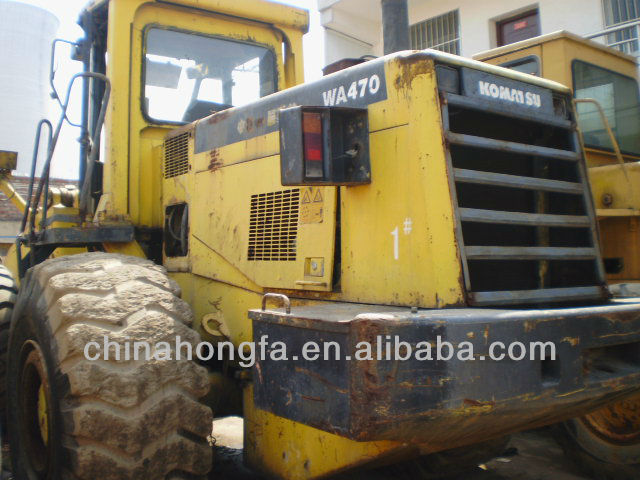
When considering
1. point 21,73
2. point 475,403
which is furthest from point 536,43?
point 21,73

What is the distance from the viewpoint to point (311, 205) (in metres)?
3.02

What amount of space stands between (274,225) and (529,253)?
121 centimetres

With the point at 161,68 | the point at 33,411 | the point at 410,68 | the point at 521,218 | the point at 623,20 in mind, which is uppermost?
the point at 623,20

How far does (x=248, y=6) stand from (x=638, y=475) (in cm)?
377

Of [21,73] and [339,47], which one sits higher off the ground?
[21,73]

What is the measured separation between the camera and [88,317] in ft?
9.14

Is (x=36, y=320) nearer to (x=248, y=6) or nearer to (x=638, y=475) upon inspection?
(x=248, y=6)

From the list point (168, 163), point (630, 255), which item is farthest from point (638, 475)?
point (168, 163)

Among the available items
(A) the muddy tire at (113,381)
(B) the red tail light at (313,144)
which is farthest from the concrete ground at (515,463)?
(B) the red tail light at (313,144)

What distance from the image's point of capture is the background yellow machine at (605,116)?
4547mm

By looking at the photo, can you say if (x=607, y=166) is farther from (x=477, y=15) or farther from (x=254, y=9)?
(x=477, y=15)

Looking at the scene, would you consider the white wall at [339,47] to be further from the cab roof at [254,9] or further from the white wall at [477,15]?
the cab roof at [254,9]

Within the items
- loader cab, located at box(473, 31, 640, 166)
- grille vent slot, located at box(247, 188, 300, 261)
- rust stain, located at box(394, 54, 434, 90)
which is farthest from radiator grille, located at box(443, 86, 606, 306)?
loader cab, located at box(473, 31, 640, 166)

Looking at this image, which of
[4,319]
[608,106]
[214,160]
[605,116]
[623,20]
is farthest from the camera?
[623,20]
